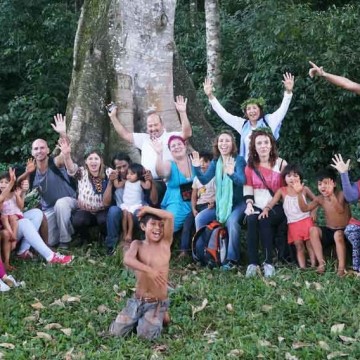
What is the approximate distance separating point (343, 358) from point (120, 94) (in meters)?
5.04

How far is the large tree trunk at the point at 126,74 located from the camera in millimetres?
8578

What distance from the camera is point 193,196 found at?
7.21 m

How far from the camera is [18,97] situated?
45.8 feet

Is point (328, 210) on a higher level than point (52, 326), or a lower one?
higher

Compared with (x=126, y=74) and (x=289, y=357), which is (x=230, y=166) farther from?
(x=289, y=357)

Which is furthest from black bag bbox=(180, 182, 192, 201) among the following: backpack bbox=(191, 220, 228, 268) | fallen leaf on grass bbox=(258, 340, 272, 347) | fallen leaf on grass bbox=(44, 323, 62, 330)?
fallen leaf on grass bbox=(258, 340, 272, 347)

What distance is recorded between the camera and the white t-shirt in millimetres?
7543

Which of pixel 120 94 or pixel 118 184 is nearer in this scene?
pixel 118 184

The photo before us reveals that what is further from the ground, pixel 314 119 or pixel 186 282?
pixel 314 119

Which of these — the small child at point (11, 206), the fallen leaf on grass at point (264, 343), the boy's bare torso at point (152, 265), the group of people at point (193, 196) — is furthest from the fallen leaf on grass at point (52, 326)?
the small child at point (11, 206)

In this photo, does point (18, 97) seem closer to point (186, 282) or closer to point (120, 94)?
point (120, 94)

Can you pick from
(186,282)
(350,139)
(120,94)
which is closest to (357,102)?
(350,139)

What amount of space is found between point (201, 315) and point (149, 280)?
60 cm

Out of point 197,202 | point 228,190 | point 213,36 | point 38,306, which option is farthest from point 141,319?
point 213,36
